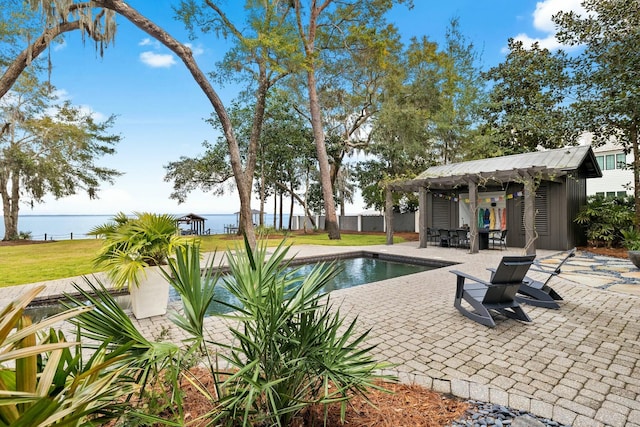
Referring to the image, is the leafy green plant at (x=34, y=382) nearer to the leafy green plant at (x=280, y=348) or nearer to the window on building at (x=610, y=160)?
the leafy green plant at (x=280, y=348)

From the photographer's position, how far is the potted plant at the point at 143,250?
416cm

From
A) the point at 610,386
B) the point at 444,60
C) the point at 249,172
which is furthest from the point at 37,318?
the point at 444,60

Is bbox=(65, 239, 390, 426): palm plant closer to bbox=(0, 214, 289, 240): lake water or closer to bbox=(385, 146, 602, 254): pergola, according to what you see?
bbox=(0, 214, 289, 240): lake water

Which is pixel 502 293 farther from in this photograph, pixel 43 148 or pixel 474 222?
pixel 43 148

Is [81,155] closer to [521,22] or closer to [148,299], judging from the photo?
[148,299]

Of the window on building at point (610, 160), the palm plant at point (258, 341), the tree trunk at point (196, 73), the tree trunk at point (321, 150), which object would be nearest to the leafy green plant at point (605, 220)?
the tree trunk at point (321, 150)

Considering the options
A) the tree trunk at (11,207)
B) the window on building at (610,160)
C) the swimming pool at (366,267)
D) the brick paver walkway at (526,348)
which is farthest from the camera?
the window on building at (610,160)

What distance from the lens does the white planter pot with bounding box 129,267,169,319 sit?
4.33 m

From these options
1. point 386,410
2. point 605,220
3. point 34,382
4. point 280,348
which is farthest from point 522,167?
point 34,382

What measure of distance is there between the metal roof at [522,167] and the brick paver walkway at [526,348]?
5047 mm

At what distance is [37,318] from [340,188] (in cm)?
2165

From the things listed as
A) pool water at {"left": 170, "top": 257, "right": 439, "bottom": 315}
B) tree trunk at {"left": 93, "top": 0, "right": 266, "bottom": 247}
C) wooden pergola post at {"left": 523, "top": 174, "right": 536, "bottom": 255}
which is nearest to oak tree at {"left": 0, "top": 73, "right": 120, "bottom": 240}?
tree trunk at {"left": 93, "top": 0, "right": 266, "bottom": 247}

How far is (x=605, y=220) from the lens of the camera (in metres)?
10.8

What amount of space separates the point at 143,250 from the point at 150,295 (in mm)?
653
